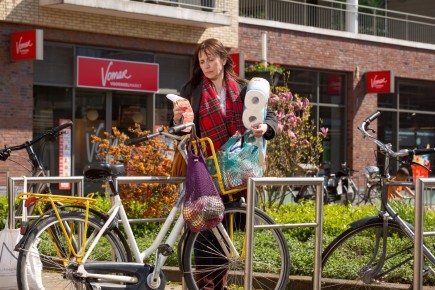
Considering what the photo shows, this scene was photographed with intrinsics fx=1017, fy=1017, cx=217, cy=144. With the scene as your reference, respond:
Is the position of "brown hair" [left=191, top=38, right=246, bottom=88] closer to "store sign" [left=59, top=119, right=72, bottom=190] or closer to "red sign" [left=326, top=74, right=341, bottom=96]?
"store sign" [left=59, top=119, right=72, bottom=190]

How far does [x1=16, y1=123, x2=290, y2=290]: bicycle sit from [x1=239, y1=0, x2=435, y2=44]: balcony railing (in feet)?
68.1

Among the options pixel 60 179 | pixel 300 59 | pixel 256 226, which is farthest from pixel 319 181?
pixel 300 59

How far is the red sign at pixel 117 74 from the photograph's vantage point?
73.3 feet

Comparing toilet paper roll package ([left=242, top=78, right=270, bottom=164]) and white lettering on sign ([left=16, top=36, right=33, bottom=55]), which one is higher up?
white lettering on sign ([left=16, top=36, right=33, bottom=55])

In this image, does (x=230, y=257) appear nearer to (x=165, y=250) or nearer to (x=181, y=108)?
(x=165, y=250)

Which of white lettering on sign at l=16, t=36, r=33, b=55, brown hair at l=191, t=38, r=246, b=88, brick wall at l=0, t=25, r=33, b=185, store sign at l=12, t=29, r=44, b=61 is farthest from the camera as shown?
brick wall at l=0, t=25, r=33, b=185

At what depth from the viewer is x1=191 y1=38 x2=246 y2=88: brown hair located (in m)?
6.73

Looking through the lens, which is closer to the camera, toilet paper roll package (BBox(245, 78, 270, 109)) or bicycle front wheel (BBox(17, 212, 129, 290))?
bicycle front wheel (BBox(17, 212, 129, 290))

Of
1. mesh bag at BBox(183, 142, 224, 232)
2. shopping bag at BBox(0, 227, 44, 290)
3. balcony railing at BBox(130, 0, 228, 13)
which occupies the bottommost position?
shopping bag at BBox(0, 227, 44, 290)

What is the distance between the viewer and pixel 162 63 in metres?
24.5

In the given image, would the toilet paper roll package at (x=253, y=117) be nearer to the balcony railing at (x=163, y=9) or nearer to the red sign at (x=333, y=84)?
the balcony railing at (x=163, y=9)

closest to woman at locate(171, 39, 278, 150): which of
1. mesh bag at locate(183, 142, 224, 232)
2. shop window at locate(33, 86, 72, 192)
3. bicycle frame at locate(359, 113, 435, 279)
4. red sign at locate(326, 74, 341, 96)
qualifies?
mesh bag at locate(183, 142, 224, 232)

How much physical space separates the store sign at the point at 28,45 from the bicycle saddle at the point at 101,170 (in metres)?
14.4

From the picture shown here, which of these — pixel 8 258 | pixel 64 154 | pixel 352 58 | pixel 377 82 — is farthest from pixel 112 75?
pixel 8 258
